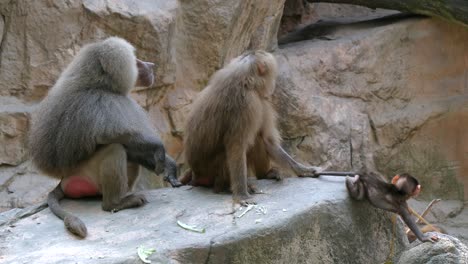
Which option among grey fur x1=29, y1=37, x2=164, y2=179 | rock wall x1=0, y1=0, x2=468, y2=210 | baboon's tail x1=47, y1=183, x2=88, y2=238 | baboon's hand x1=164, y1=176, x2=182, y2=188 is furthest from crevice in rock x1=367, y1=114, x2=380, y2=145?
baboon's tail x1=47, y1=183, x2=88, y2=238

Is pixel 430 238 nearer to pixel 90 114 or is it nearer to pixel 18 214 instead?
pixel 90 114

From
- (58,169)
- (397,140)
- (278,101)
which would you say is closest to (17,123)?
(58,169)

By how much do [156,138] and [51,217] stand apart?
82 centimetres

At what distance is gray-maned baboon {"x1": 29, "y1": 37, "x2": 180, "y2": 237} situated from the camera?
473 cm

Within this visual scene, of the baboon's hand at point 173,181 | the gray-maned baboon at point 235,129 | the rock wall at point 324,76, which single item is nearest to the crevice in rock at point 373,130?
the rock wall at point 324,76

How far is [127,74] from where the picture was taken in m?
4.96

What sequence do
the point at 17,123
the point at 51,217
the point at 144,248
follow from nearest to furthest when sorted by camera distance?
the point at 144,248 < the point at 51,217 < the point at 17,123

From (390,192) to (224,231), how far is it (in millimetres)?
1061

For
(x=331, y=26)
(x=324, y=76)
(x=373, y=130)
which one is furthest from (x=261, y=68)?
(x=331, y=26)

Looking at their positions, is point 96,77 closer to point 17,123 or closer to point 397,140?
point 17,123

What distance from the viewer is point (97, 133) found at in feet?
15.5

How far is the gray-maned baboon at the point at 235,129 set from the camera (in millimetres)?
4789

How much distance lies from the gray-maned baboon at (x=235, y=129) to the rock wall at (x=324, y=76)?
2.02 m

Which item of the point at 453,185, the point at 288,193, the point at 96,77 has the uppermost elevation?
the point at 96,77
